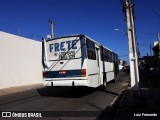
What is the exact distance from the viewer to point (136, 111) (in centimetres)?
802

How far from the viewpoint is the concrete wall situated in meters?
22.2

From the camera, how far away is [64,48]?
1239 cm

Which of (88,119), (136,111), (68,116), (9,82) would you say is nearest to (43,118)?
(68,116)

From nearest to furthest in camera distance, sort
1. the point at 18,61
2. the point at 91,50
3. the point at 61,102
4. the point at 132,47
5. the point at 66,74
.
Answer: the point at 61,102, the point at 132,47, the point at 66,74, the point at 91,50, the point at 18,61

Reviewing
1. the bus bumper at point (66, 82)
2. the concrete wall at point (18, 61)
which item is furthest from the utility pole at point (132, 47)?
the concrete wall at point (18, 61)

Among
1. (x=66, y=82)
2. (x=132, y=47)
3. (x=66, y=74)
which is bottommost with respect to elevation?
(x=66, y=82)

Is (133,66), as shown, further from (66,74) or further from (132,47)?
(66,74)

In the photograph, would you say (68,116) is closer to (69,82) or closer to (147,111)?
(147,111)

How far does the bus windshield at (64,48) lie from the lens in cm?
1206

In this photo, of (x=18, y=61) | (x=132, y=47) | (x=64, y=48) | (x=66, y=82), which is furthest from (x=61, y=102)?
(x=18, y=61)

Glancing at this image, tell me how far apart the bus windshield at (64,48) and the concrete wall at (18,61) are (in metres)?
10.6

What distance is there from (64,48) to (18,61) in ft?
44.9

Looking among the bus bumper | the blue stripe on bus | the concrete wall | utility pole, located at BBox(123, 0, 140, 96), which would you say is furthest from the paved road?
the concrete wall

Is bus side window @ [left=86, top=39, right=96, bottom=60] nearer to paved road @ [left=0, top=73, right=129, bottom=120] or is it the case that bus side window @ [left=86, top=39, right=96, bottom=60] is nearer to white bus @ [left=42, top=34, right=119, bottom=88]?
white bus @ [left=42, top=34, right=119, bottom=88]
